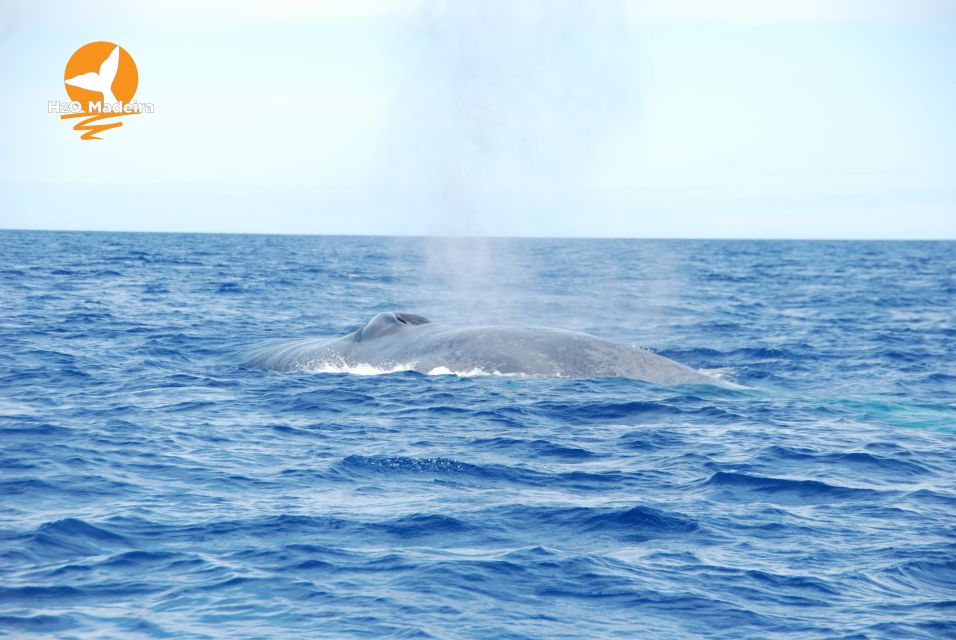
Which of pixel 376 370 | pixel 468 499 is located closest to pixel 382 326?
pixel 376 370

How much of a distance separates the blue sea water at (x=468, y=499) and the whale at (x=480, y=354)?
46 cm

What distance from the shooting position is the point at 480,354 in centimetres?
1872

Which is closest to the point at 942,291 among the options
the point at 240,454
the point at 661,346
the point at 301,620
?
the point at 661,346

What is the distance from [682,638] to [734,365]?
15.6 m

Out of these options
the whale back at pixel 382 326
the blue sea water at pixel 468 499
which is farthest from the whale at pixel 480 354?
the blue sea water at pixel 468 499

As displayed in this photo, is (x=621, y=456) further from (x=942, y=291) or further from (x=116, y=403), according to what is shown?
(x=942, y=291)

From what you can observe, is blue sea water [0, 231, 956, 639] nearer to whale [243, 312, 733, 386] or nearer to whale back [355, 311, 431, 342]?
whale [243, 312, 733, 386]

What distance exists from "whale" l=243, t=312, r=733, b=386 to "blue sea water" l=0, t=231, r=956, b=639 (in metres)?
0.46

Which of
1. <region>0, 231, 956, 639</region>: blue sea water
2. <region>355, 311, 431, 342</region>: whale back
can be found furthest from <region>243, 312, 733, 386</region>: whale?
<region>0, 231, 956, 639</region>: blue sea water

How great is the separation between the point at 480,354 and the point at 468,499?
7.82 m

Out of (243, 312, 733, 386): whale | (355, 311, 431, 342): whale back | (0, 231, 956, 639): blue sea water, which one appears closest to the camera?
(0, 231, 956, 639): blue sea water

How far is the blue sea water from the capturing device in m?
7.96

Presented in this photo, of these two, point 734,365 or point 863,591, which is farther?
point 734,365

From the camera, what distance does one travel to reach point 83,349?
22859 millimetres
